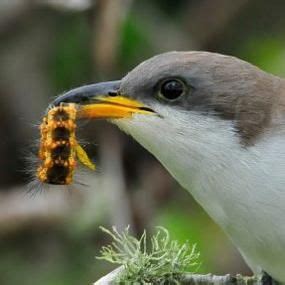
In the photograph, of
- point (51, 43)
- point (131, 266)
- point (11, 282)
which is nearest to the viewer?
point (131, 266)

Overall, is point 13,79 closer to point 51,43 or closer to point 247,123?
point 51,43

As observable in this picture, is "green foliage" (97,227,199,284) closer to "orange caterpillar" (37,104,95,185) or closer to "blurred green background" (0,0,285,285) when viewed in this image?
"orange caterpillar" (37,104,95,185)

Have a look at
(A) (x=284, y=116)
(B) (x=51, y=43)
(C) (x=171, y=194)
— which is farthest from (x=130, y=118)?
(B) (x=51, y=43)

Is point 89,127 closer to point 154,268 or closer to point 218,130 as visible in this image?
point 218,130

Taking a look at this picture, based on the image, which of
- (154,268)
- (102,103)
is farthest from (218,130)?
(154,268)

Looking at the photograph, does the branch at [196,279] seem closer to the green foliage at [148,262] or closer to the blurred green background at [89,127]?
the green foliage at [148,262]

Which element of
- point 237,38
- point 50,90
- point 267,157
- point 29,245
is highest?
point 237,38
